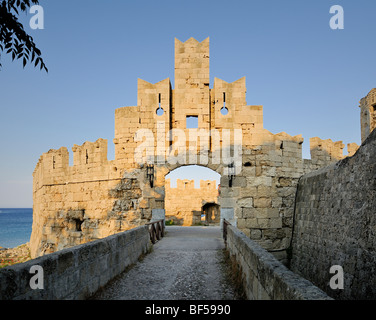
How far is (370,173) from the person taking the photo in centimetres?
552

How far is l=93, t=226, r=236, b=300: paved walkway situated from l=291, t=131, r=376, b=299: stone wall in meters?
2.21

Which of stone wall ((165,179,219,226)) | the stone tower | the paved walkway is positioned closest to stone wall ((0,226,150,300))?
the paved walkway

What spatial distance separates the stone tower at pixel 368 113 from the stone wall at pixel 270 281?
1247cm

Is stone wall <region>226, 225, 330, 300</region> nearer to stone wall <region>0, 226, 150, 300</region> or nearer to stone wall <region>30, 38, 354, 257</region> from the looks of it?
stone wall <region>0, 226, 150, 300</region>

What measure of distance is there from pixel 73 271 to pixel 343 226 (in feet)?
17.8

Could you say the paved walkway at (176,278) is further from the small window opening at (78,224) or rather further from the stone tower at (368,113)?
the stone tower at (368,113)

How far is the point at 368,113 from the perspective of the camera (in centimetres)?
1473

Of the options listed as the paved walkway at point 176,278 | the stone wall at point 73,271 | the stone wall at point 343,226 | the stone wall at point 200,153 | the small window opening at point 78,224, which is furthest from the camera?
the small window opening at point 78,224

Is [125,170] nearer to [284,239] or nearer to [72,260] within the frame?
[284,239]

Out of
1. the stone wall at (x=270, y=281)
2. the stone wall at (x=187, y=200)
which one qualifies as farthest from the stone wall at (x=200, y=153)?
the stone wall at (x=187, y=200)

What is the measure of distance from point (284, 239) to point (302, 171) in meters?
2.71

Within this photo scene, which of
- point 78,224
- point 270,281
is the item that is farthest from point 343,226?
point 78,224

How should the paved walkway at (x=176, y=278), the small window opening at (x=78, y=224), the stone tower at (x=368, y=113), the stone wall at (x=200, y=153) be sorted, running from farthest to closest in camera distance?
the stone tower at (x=368, y=113)
the small window opening at (x=78, y=224)
the stone wall at (x=200, y=153)
the paved walkway at (x=176, y=278)

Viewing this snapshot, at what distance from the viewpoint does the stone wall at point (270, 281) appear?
2.48 metres
